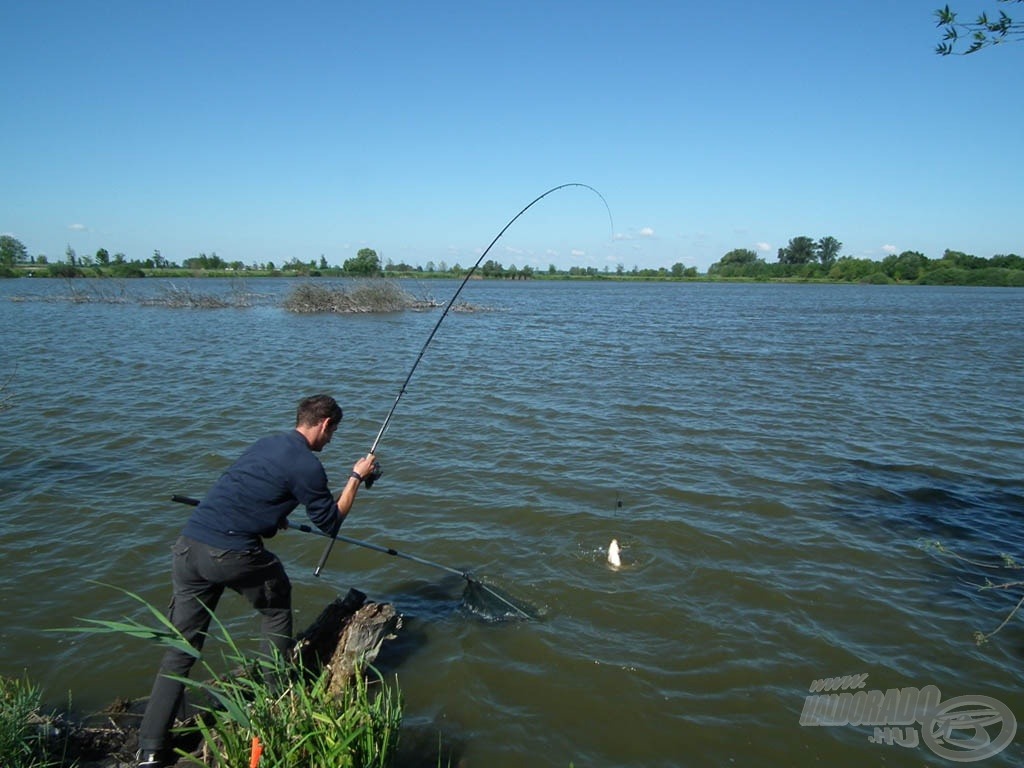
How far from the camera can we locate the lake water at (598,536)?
16.1ft

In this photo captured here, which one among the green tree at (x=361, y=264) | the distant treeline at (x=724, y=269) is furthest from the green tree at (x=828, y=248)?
the green tree at (x=361, y=264)

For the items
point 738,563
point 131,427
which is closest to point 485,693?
point 738,563

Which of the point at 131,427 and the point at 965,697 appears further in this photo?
the point at 131,427

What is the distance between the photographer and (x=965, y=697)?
4.99m

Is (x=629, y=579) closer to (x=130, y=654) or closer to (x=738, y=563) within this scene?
(x=738, y=563)

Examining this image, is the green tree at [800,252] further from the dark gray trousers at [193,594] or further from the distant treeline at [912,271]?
the dark gray trousers at [193,594]

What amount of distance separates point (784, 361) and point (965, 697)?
1738cm

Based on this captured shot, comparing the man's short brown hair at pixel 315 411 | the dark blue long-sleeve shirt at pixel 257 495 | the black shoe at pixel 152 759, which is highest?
the man's short brown hair at pixel 315 411

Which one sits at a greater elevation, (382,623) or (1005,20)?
(1005,20)

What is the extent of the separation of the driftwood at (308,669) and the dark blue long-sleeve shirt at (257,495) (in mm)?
1114

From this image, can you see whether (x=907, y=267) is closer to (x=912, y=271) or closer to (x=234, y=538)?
(x=912, y=271)

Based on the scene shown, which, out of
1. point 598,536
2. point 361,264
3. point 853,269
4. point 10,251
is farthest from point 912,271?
point 10,251

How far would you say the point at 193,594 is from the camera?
412 centimetres

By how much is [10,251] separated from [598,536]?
483 feet
